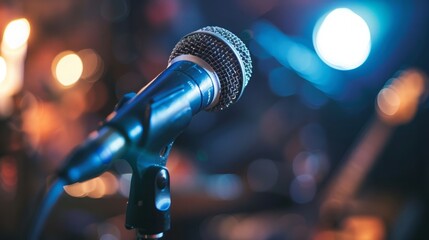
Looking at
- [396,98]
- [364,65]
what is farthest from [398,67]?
[396,98]

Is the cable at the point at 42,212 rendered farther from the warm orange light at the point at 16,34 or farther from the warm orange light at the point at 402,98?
the warm orange light at the point at 402,98

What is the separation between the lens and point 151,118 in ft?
2.55

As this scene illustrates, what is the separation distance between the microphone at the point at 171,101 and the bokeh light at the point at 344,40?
9.99ft

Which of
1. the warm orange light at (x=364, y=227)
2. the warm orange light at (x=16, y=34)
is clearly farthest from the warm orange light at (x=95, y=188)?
the warm orange light at (x=364, y=227)

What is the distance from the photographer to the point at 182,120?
2.77 ft

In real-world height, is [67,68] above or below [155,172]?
above

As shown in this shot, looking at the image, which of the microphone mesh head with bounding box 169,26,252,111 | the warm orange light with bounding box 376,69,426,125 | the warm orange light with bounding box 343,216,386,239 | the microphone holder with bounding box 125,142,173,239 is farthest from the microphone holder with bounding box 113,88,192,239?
the warm orange light with bounding box 376,69,426,125

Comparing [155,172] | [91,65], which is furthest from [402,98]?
[91,65]

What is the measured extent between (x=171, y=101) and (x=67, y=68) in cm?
346

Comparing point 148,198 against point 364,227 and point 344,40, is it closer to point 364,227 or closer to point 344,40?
point 364,227

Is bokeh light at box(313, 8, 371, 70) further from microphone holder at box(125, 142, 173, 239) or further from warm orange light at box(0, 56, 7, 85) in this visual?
microphone holder at box(125, 142, 173, 239)

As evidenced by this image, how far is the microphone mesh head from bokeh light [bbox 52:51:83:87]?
320 centimetres

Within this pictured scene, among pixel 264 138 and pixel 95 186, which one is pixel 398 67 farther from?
pixel 95 186

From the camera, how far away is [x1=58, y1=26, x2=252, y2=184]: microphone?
70cm
